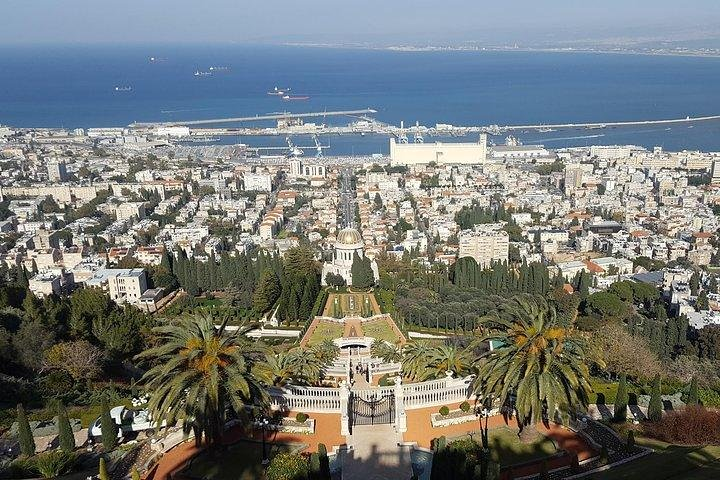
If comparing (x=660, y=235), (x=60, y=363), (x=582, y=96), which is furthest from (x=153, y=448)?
(x=582, y=96)

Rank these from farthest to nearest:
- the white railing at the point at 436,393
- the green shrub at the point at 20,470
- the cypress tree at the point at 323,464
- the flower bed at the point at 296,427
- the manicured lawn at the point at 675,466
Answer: the white railing at the point at 436,393, the flower bed at the point at 296,427, the green shrub at the point at 20,470, the cypress tree at the point at 323,464, the manicured lawn at the point at 675,466

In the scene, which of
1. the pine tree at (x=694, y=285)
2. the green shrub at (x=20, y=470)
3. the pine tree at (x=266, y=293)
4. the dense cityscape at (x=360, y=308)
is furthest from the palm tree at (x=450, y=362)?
the pine tree at (x=694, y=285)

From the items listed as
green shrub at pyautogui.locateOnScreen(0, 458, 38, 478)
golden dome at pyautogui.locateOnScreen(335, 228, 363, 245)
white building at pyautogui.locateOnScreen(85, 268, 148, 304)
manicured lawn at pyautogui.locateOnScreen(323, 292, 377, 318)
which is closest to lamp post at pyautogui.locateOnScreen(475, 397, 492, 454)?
green shrub at pyautogui.locateOnScreen(0, 458, 38, 478)

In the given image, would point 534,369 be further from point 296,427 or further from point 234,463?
point 234,463

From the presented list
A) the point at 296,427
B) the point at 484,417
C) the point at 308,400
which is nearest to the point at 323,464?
the point at 296,427

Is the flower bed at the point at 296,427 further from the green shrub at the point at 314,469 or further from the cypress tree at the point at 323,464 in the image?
the green shrub at the point at 314,469

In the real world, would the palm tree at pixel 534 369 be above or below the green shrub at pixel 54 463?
above

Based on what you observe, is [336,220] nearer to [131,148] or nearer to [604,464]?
[604,464]

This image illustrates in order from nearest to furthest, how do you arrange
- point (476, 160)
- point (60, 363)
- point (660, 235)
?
point (60, 363), point (660, 235), point (476, 160)
